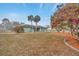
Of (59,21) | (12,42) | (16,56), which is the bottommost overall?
(16,56)

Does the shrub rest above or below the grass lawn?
above

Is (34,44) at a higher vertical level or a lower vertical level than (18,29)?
lower

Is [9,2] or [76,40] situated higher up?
[9,2]

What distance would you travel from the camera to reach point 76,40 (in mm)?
1465

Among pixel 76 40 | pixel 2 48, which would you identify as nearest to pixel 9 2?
pixel 2 48

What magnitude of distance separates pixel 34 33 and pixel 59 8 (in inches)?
11.7

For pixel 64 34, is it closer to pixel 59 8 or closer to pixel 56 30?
pixel 56 30

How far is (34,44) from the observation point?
4.81 feet

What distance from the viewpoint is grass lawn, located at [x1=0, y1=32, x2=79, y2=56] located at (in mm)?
1453

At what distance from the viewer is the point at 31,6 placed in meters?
1.47

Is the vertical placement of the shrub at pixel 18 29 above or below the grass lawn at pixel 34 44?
above

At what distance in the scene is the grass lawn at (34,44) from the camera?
4.77 ft

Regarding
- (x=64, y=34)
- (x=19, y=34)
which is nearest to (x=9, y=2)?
(x=19, y=34)

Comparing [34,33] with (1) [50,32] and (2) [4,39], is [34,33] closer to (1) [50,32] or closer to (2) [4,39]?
(1) [50,32]
